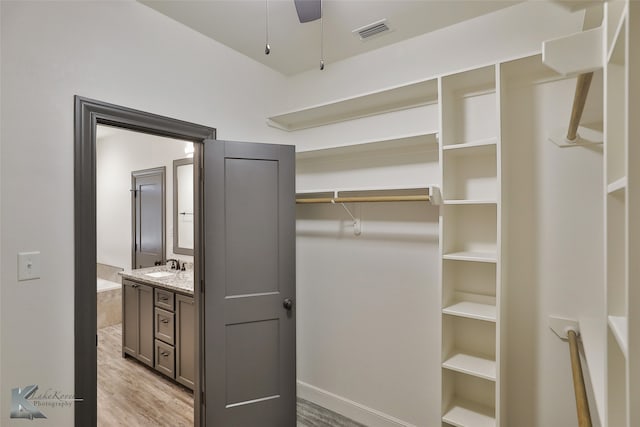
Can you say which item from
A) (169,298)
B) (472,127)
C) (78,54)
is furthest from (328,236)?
(78,54)

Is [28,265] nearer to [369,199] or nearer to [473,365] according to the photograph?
[369,199]

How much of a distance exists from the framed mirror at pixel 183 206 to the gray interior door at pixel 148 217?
27cm

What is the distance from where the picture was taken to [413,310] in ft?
7.49

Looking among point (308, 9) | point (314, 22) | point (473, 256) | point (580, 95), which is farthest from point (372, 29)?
point (473, 256)

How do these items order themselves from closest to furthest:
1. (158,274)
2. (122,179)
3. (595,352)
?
(595,352) → (158,274) → (122,179)

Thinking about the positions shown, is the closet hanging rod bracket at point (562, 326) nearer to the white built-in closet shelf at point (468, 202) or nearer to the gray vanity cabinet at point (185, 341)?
the white built-in closet shelf at point (468, 202)

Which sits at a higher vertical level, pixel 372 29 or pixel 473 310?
pixel 372 29

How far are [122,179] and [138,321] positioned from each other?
8.02 ft

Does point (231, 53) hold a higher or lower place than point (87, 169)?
higher

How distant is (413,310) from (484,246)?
0.65 m

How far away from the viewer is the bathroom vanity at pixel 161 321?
2.86 metres

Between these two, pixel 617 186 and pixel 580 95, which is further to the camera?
pixel 580 95

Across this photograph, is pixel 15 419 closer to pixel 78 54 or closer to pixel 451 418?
pixel 78 54

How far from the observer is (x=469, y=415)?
1863 millimetres
